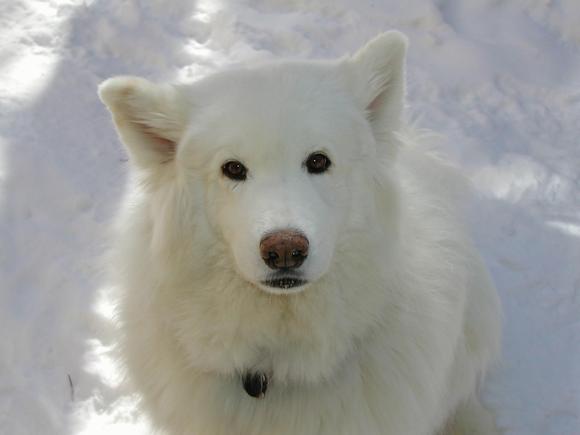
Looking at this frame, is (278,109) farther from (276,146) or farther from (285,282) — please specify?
(285,282)

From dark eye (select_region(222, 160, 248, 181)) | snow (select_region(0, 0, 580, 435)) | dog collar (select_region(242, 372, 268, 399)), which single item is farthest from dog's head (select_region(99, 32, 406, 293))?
snow (select_region(0, 0, 580, 435))

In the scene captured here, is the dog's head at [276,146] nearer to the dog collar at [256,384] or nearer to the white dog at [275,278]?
the white dog at [275,278]

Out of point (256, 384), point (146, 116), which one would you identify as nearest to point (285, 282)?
point (256, 384)

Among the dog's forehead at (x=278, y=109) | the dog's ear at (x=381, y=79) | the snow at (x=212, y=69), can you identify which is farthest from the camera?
the snow at (x=212, y=69)

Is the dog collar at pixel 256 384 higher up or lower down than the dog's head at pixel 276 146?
lower down

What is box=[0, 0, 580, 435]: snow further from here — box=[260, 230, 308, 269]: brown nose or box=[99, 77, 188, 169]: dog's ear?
box=[260, 230, 308, 269]: brown nose

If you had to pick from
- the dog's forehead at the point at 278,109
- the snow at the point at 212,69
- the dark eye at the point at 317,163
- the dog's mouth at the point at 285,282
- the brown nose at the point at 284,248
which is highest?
the dog's forehead at the point at 278,109

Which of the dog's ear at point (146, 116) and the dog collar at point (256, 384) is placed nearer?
the dog's ear at point (146, 116)

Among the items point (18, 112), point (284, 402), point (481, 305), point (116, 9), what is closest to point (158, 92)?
point (284, 402)

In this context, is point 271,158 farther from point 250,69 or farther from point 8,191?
point 8,191

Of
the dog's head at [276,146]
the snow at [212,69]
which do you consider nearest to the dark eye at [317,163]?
the dog's head at [276,146]
